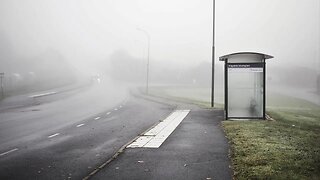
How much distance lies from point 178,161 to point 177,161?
27mm

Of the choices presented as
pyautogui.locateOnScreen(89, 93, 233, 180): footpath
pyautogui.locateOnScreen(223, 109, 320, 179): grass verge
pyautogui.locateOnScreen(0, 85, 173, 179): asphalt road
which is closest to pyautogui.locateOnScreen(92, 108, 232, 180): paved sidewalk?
pyautogui.locateOnScreen(89, 93, 233, 180): footpath

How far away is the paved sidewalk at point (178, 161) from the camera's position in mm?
8062

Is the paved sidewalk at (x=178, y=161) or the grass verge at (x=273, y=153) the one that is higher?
the grass verge at (x=273, y=153)

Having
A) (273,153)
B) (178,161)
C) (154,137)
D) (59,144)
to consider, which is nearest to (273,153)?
(273,153)

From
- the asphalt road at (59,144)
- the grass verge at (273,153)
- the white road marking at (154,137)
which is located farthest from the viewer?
the white road marking at (154,137)

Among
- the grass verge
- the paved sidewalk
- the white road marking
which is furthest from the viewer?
the white road marking

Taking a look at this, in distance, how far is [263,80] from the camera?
714 inches

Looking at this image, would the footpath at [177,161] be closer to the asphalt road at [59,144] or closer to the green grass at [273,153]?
the green grass at [273,153]

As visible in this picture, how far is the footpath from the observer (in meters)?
8.06

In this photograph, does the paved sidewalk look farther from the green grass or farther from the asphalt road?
the asphalt road

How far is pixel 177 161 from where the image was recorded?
9344 mm

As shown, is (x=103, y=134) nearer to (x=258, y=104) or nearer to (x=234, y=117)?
(x=234, y=117)

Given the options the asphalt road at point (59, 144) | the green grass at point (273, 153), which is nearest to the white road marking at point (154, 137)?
the asphalt road at point (59, 144)

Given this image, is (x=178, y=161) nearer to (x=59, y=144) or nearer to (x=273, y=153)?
(x=273, y=153)
